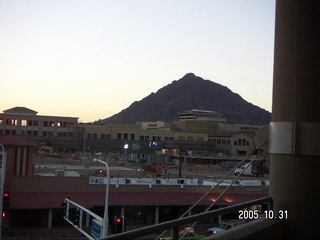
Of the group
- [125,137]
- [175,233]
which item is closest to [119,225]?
[175,233]

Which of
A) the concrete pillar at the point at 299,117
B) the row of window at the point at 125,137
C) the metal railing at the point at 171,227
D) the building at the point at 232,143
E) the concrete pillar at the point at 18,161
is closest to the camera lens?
the metal railing at the point at 171,227

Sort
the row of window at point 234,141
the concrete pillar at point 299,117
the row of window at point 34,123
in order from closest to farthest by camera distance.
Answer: the concrete pillar at point 299,117
the row of window at point 34,123
the row of window at point 234,141

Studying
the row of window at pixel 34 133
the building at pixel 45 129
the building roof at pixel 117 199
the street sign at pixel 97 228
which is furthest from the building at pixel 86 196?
the building at pixel 45 129

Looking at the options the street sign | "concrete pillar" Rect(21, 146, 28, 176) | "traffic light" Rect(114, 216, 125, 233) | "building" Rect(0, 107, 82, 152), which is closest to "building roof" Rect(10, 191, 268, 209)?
"concrete pillar" Rect(21, 146, 28, 176)

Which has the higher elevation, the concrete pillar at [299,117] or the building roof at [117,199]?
the concrete pillar at [299,117]

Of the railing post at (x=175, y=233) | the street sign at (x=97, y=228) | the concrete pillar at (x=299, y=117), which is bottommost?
the street sign at (x=97, y=228)

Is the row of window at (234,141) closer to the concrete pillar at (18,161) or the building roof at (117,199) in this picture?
the building roof at (117,199)

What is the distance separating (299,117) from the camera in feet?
13.0

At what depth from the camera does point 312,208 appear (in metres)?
3.87

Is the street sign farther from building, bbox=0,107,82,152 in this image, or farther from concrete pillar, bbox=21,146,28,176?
building, bbox=0,107,82,152

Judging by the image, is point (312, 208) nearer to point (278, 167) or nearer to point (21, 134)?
point (278, 167)

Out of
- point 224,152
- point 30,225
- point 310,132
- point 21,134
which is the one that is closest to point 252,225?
point 310,132

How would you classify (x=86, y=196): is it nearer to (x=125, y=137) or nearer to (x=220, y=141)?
(x=125, y=137)

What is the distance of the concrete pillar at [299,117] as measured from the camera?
3.88 metres
